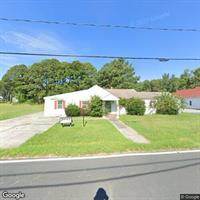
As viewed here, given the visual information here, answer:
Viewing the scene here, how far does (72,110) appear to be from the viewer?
90.6 feet

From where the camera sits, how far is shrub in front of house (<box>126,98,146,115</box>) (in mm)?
29750

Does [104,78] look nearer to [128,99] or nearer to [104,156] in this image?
[128,99]

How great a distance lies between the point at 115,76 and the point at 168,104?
95.5ft

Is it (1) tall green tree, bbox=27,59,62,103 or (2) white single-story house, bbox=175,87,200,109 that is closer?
(2) white single-story house, bbox=175,87,200,109

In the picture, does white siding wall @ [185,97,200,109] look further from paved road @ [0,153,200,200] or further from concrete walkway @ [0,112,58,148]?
paved road @ [0,153,200,200]

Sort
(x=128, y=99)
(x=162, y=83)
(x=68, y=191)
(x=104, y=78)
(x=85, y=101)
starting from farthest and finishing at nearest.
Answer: (x=162, y=83) → (x=104, y=78) → (x=128, y=99) → (x=85, y=101) → (x=68, y=191)

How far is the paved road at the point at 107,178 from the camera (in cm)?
521

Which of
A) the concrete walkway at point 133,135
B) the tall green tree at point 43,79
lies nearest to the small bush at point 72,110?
the concrete walkway at point 133,135

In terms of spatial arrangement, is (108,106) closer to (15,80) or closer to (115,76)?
(115,76)

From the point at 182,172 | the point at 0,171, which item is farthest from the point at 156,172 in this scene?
the point at 0,171

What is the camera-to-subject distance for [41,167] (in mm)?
7379

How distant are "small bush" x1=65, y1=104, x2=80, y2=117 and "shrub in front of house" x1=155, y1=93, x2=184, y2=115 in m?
11.7

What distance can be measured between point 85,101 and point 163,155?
67.2ft

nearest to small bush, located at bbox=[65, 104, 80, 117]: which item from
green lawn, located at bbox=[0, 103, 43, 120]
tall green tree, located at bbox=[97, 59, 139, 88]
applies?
green lawn, located at bbox=[0, 103, 43, 120]
